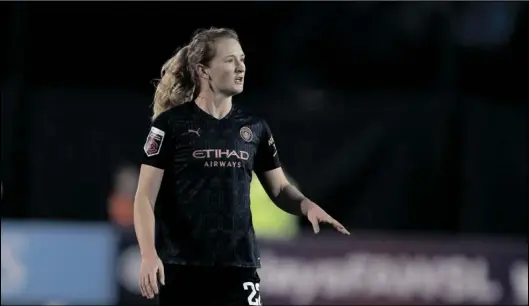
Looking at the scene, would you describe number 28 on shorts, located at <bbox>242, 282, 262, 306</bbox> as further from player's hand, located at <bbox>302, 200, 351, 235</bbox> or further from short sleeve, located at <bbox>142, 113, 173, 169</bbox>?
short sleeve, located at <bbox>142, 113, 173, 169</bbox>

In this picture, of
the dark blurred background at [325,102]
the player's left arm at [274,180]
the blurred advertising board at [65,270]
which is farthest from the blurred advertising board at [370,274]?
the player's left arm at [274,180]

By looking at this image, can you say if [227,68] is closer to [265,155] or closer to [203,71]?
[203,71]

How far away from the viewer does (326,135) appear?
787cm

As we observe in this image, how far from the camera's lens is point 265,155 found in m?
4.06

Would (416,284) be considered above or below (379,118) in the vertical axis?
below

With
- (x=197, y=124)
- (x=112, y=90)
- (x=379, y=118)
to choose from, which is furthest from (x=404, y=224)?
(x=197, y=124)

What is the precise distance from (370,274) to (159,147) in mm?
3365

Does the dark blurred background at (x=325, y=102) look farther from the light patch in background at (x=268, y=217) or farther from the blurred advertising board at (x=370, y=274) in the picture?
the blurred advertising board at (x=370, y=274)

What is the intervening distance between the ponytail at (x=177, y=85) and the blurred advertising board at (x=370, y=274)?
303 cm

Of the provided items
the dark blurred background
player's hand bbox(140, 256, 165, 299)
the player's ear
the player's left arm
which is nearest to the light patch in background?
the dark blurred background

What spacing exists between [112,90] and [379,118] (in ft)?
5.98

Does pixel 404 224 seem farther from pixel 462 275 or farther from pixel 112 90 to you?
pixel 112 90

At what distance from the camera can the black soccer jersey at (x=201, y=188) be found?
12.5 feet

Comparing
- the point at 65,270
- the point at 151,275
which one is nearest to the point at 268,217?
the point at 65,270
